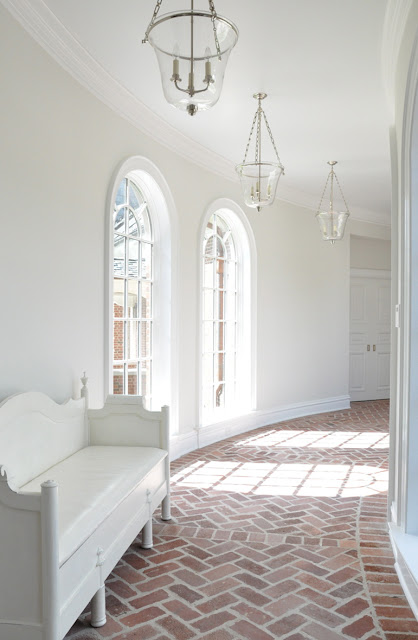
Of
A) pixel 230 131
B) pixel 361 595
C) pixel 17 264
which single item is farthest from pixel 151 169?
pixel 361 595

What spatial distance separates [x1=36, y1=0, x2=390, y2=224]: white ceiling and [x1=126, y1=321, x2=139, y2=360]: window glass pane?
6.76 feet

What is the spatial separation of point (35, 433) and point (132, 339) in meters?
2.26

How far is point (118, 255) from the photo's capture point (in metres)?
5.18

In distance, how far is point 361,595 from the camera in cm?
300

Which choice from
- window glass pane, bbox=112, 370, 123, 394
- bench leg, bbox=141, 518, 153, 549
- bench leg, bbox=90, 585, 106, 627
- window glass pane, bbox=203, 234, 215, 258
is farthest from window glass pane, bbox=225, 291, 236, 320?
bench leg, bbox=90, 585, 106, 627

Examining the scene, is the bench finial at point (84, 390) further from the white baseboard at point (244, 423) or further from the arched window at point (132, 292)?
the white baseboard at point (244, 423)

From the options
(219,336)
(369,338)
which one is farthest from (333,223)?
(369,338)

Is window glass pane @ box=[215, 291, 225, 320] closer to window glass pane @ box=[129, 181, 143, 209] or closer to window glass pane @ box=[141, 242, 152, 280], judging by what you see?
window glass pane @ box=[141, 242, 152, 280]

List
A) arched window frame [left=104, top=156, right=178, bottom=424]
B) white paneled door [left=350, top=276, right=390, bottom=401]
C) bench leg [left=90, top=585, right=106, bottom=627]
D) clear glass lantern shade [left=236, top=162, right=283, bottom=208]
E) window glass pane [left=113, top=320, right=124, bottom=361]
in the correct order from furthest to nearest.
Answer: white paneled door [left=350, top=276, right=390, bottom=401], arched window frame [left=104, top=156, right=178, bottom=424], window glass pane [left=113, top=320, right=124, bottom=361], clear glass lantern shade [left=236, top=162, right=283, bottom=208], bench leg [left=90, top=585, right=106, bottom=627]

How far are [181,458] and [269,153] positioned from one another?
3719 mm

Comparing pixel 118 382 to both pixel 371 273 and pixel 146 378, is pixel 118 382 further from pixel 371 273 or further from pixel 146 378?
pixel 371 273

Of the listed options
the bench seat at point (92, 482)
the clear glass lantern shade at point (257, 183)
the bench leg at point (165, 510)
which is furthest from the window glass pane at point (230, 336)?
the bench seat at point (92, 482)

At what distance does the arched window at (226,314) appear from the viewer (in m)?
6.92

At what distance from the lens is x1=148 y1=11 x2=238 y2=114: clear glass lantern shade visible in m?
2.43
